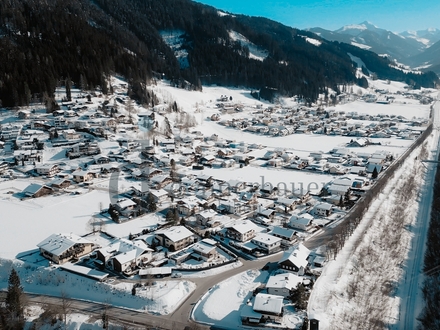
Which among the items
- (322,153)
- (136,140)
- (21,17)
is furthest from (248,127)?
(21,17)

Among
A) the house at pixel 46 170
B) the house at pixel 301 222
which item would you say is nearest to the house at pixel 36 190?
the house at pixel 46 170

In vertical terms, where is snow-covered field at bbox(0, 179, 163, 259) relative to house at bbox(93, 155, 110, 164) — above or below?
below

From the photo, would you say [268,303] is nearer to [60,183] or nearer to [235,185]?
[235,185]

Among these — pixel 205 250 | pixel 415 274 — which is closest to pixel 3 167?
pixel 205 250

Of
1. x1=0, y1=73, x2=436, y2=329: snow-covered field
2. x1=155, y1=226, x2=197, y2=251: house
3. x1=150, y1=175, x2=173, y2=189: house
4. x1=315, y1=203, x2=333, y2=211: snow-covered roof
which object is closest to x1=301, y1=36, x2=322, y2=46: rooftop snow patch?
x1=0, y1=73, x2=436, y2=329: snow-covered field

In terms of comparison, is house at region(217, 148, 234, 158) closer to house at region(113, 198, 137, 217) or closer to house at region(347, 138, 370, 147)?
house at region(113, 198, 137, 217)
